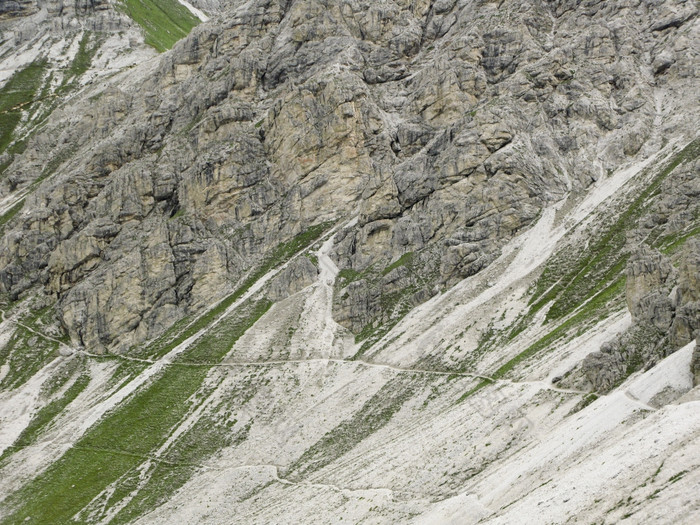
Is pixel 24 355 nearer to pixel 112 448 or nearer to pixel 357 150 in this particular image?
pixel 112 448

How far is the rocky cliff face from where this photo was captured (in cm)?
10838

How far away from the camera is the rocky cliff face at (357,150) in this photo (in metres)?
108

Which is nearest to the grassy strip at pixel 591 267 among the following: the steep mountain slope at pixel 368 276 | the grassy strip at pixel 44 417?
the steep mountain slope at pixel 368 276

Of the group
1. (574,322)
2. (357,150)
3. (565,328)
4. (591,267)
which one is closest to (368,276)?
(357,150)

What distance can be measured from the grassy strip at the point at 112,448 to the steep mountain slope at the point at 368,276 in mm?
420

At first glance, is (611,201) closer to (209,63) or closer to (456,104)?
(456,104)

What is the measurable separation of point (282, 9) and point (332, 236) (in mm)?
72644

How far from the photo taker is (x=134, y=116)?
512ft

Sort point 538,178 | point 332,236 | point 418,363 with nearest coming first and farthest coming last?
point 418,363
point 538,178
point 332,236

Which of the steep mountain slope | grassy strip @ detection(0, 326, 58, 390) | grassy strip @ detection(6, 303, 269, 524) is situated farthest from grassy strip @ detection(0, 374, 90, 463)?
grassy strip @ detection(0, 326, 58, 390)

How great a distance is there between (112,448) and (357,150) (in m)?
73.6

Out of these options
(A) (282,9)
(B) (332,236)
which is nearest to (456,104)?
(B) (332,236)

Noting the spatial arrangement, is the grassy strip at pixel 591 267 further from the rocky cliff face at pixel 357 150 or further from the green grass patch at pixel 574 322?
the rocky cliff face at pixel 357 150

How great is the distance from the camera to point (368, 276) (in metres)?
107
